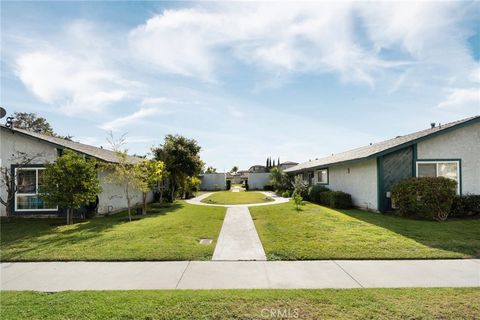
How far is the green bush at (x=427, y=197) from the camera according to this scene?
11266 millimetres

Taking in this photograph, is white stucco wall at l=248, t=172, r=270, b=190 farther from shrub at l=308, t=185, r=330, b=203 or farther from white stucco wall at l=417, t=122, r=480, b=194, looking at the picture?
white stucco wall at l=417, t=122, r=480, b=194

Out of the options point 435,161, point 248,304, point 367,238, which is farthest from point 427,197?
point 248,304

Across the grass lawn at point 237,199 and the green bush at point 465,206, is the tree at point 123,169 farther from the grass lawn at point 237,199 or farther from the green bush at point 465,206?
the green bush at point 465,206

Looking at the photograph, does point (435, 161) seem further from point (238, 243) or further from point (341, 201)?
point (238, 243)

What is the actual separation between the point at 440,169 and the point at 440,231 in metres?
6.09

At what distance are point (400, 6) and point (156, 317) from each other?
10.3 metres

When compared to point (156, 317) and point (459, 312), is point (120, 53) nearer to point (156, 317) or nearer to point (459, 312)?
point (156, 317)

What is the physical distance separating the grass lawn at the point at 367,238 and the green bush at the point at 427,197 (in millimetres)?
656

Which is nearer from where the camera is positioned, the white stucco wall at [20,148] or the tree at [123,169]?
the tree at [123,169]

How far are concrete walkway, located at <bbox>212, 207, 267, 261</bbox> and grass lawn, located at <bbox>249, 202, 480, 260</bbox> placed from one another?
0.27 metres

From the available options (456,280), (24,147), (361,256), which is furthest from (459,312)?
(24,147)

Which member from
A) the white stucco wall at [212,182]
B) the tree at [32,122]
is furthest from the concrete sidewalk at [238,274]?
the white stucco wall at [212,182]

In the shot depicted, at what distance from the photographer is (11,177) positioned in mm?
12633

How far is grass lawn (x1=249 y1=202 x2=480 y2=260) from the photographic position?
21.6 feet
